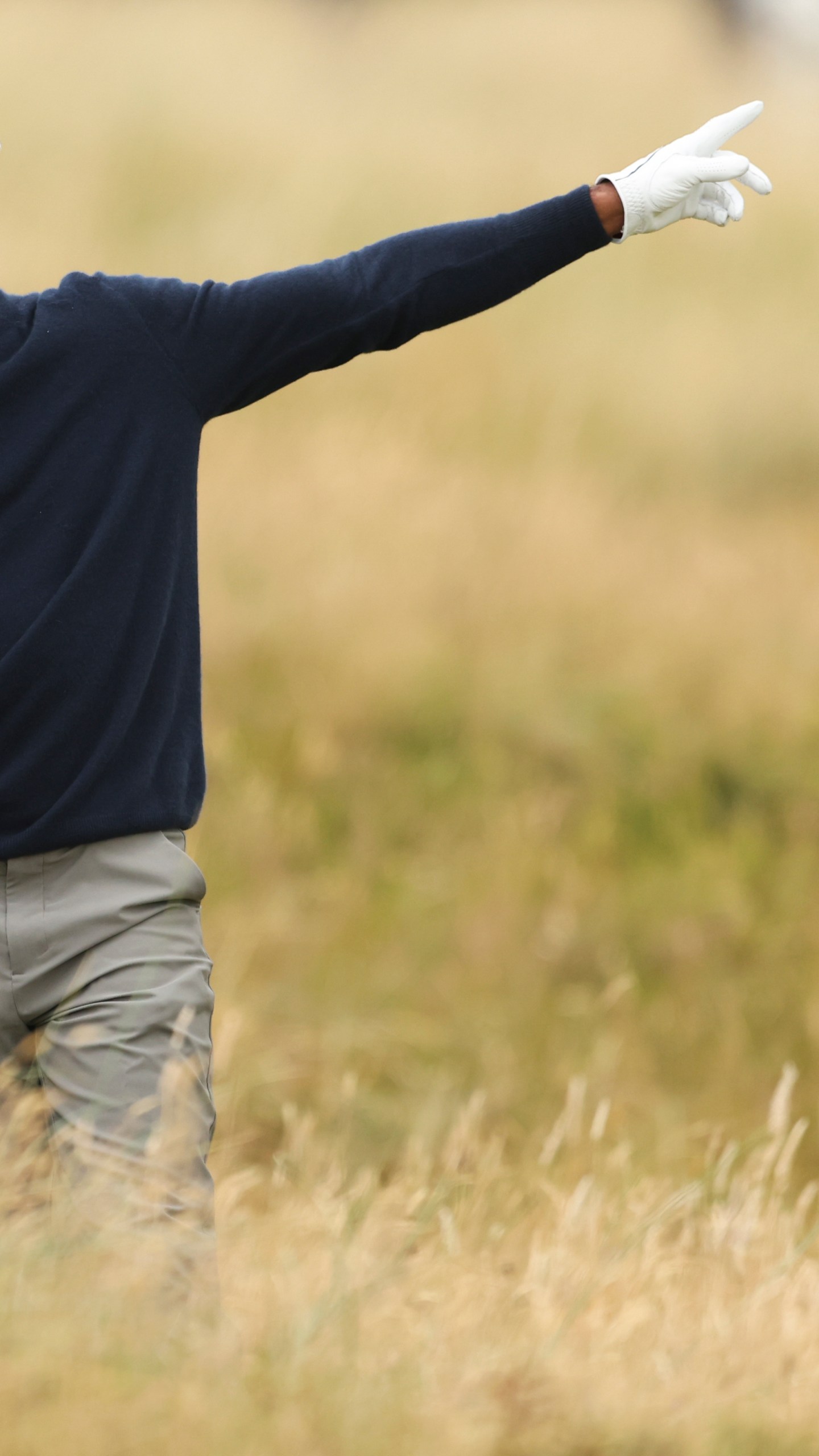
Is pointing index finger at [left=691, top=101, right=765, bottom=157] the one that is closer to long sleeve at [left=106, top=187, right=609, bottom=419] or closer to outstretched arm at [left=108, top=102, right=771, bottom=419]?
outstretched arm at [left=108, top=102, right=771, bottom=419]

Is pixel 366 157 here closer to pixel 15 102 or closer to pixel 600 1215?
pixel 15 102

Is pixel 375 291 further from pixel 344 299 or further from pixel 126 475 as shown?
pixel 126 475

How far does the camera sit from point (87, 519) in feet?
7.47

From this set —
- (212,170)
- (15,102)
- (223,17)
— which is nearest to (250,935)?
(212,170)

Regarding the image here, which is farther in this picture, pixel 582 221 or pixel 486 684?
pixel 486 684

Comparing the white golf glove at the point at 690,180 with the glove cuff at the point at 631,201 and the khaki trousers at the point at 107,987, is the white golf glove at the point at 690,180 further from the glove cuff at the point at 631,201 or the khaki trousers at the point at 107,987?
the khaki trousers at the point at 107,987

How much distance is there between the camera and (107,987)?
2240mm

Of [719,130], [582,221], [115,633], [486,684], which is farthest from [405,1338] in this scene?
[486,684]

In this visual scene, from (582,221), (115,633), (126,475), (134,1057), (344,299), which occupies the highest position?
(582,221)

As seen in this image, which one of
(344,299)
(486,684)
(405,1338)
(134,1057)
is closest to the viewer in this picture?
(405,1338)

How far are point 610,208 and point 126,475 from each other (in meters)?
0.86

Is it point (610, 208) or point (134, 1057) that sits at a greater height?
point (610, 208)

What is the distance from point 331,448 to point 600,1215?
5.36 m

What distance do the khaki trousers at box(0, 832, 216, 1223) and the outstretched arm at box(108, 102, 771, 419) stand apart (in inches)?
27.8
